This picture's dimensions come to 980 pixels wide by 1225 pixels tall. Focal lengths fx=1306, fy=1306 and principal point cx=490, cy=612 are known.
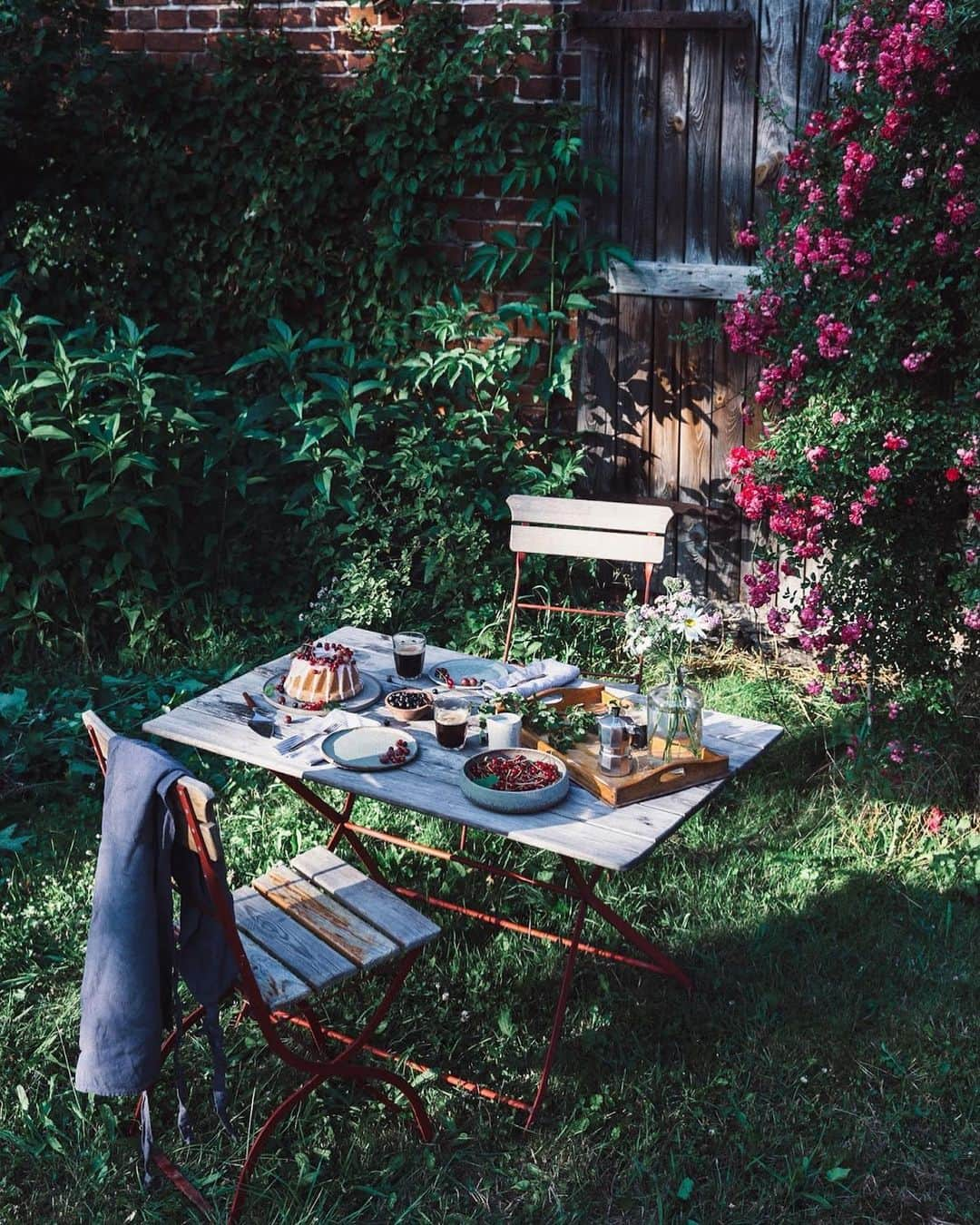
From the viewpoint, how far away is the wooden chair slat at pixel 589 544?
3.98m

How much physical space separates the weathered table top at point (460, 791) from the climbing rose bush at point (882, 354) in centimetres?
107

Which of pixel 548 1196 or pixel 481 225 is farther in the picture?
pixel 481 225

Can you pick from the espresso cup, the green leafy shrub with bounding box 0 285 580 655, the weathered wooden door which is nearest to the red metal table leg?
the espresso cup

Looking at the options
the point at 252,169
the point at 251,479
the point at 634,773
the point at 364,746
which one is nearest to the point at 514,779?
the point at 634,773

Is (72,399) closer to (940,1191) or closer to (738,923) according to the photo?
(738,923)

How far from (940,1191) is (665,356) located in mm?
3360

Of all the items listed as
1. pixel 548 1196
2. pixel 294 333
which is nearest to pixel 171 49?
pixel 294 333

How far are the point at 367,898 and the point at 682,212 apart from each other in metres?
3.23

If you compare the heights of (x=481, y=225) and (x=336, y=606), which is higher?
(x=481, y=225)

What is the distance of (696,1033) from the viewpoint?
3340mm

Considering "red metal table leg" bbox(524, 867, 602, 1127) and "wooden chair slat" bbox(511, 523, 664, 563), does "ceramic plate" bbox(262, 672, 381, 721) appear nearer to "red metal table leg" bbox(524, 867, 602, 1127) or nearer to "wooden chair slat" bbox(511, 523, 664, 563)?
"red metal table leg" bbox(524, 867, 602, 1127)

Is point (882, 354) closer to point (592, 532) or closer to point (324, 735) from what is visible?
point (592, 532)

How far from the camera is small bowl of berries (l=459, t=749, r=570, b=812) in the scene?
2803 millimetres

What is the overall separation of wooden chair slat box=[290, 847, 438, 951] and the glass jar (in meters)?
0.66
